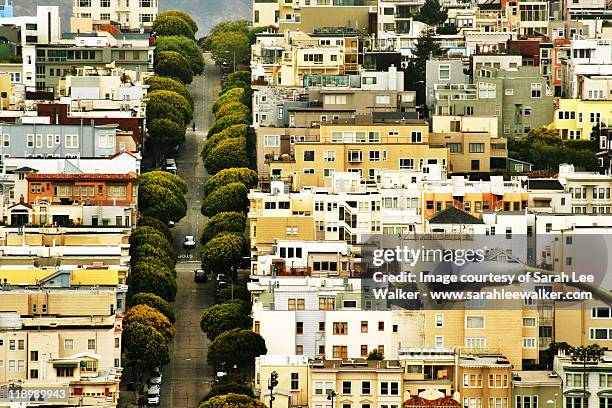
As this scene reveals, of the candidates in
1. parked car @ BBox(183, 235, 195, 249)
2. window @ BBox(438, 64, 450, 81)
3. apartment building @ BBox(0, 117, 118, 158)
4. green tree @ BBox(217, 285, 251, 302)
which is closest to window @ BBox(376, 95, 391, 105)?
window @ BBox(438, 64, 450, 81)

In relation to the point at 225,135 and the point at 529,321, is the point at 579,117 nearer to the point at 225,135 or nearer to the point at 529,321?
the point at 225,135

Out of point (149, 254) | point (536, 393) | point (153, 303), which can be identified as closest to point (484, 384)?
point (536, 393)

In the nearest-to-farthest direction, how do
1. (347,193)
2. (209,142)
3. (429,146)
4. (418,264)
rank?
(418,264)
(347,193)
(429,146)
(209,142)

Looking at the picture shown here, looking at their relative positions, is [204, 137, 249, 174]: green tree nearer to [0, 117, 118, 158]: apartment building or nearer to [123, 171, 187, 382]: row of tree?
[123, 171, 187, 382]: row of tree

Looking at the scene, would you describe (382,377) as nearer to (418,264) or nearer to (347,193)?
(418,264)

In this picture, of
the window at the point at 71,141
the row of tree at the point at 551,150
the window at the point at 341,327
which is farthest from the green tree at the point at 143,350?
the window at the point at 71,141

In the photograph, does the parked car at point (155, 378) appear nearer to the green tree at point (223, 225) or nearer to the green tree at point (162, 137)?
the green tree at point (223, 225)

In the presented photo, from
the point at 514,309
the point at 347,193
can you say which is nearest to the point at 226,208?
the point at 347,193

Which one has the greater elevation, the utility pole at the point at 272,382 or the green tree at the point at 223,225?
the green tree at the point at 223,225
